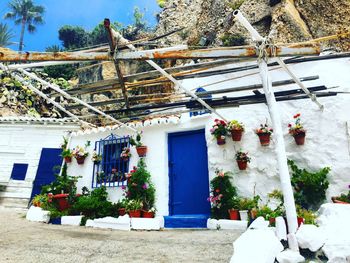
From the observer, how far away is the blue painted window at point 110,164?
8469 mm

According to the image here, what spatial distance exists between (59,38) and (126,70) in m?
19.1

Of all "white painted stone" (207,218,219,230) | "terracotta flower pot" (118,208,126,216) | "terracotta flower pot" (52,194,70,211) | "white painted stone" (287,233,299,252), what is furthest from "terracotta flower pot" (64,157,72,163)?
"white painted stone" (287,233,299,252)

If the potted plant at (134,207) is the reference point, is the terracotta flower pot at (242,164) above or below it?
above

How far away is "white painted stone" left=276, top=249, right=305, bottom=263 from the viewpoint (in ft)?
9.99

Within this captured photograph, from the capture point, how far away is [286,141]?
6781 millimetres

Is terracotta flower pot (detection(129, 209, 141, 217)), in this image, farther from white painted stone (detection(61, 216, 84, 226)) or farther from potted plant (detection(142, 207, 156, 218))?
white painted stone (detection(61, 216, 84, 226))

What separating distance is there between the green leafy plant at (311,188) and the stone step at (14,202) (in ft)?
31.7

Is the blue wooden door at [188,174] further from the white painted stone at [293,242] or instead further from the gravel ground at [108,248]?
the white painted stone at [293,242]

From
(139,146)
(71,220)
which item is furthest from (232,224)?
(71,220)

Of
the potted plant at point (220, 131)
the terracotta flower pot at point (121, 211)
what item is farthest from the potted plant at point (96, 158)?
the potted plant at point (220, 131)

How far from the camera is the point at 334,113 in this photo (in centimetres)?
647

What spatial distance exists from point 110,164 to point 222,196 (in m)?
3.95

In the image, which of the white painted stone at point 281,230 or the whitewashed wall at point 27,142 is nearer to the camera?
the white painted stone at point 281,230

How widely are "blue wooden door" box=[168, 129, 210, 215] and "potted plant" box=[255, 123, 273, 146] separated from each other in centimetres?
154
